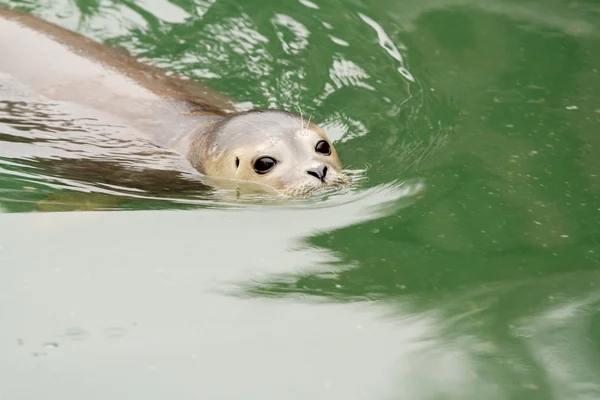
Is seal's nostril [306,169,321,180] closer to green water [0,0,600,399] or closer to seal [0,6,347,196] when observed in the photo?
seal [0,6,347,196]

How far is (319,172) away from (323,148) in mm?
349

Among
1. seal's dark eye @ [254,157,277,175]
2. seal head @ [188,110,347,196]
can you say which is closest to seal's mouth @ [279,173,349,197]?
seal head @ [188,110,347,196]

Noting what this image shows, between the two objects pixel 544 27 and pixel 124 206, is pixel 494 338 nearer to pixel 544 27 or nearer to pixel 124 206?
pixel 124 206

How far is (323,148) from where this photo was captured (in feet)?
16.7

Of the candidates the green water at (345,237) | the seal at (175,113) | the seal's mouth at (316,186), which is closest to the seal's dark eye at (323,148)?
the seal at (175,113)

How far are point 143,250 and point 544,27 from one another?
3815 millimetres

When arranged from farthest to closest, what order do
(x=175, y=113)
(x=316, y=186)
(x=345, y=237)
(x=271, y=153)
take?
(x=175, y=113)
(x=271, y=153)
(x=316, y=186)
(x=345, y=237)

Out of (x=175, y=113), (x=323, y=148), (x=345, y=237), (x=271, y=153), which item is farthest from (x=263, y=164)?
(x=345, y=237)

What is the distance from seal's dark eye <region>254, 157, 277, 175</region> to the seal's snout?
0.99 ft

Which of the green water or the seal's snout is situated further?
the seal's snout

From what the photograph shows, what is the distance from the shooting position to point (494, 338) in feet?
11.6

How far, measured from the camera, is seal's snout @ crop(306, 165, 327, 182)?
476cm

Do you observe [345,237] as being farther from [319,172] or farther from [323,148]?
[323,148]

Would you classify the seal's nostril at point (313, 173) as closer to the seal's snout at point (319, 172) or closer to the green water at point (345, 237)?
the seal's snout at point (319, 172)
